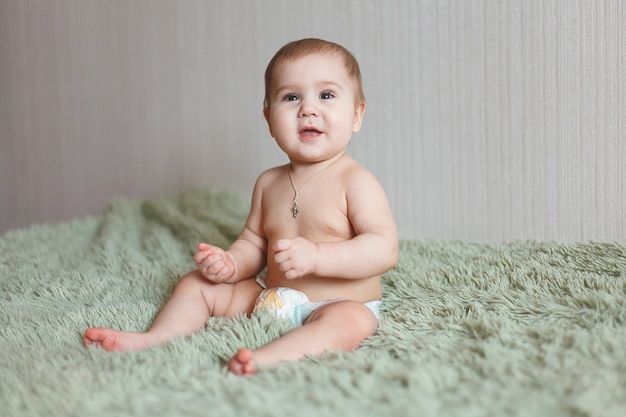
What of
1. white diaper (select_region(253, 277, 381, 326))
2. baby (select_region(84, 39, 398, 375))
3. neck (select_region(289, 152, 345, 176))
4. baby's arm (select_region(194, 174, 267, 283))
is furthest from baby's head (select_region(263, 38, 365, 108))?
white diaper (select_region(253, 277, 381, 326))

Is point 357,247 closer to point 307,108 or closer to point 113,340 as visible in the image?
point 307,108

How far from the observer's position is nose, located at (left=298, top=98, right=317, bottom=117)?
3.25 feet

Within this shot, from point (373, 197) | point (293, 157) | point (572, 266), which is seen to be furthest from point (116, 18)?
point (572, 266)

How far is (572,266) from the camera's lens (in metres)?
1.13

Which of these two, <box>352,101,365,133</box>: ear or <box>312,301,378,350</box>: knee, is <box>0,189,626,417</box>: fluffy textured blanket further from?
<box>352,101,365,133</box>: ear

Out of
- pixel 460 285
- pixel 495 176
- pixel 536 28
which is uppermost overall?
pixel 536 28

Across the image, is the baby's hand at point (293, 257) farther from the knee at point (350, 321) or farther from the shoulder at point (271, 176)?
the shoulder at point (271, 176)

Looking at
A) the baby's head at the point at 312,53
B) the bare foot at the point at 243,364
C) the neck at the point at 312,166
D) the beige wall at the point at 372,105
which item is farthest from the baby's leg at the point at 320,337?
the beige wall at the point at 372,105

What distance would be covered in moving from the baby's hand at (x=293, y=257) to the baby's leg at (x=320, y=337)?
7 cm

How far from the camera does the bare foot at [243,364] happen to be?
2.42 feet

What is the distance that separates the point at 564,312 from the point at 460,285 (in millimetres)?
253

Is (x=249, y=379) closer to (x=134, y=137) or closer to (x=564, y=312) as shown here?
(x=564, y=312)

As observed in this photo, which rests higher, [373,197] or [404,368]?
[373,197]

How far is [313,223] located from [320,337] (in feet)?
0.79
